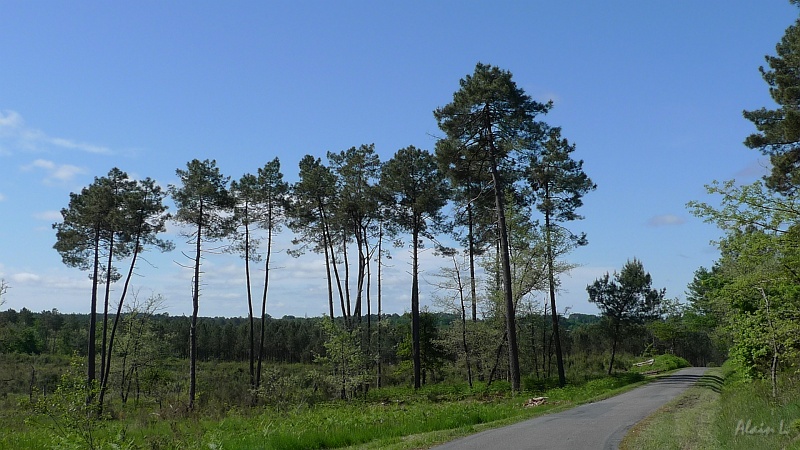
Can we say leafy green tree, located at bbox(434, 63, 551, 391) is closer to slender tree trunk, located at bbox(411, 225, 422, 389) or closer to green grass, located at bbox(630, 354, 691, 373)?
slender tree trunk, located at bbox(411, 225, 422, 389)

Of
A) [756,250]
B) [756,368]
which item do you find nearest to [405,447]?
[756,250]

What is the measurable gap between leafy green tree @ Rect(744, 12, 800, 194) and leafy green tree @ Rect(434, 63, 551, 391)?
331 inches

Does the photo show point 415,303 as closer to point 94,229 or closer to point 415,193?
point 415,193

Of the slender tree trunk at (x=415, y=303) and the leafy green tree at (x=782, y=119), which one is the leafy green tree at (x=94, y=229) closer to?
the slender tree trunk at (x=415, y=303)

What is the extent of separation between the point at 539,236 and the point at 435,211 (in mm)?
7001

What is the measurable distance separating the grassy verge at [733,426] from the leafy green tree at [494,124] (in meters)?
10.3

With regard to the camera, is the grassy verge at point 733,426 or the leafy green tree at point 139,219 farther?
the leafy green tree at point 139,219

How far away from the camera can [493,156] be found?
26.5 metres

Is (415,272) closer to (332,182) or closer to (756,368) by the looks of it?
(332,182)

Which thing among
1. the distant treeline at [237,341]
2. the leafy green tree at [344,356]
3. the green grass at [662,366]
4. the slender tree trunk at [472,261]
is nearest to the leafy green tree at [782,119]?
the slender tree trunk at [472,261]

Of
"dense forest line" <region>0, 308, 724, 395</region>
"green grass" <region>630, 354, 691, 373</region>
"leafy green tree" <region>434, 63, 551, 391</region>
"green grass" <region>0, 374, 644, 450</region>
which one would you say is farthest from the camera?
"green grass" <region>630, 354, 691, 373</region>

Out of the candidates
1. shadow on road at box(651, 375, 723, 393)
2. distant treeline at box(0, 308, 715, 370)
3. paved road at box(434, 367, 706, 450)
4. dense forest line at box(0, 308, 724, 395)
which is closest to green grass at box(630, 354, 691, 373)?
dense forest line at box(0, 308, 724, 395)

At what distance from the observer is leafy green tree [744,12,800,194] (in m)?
20.0

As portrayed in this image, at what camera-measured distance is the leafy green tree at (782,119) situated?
20.0 metres
